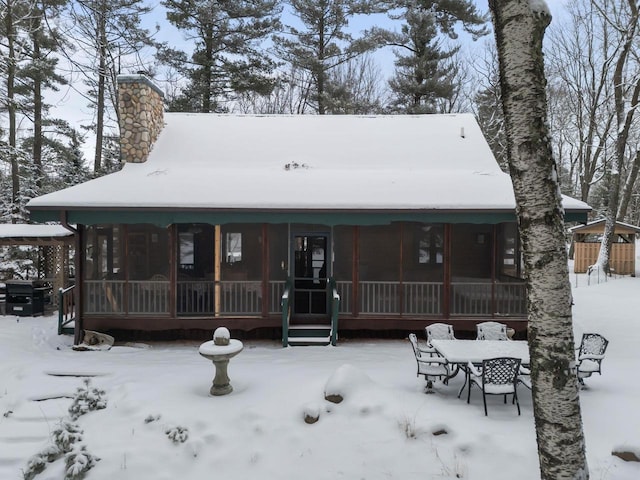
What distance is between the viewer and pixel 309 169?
42.2 feet

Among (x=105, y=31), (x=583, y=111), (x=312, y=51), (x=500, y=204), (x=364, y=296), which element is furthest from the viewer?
(x=583, y=111)

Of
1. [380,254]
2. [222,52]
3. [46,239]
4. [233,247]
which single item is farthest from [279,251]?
[222,52]

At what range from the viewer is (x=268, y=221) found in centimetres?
A: 1023

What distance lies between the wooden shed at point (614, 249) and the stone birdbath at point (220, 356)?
21.5 meters

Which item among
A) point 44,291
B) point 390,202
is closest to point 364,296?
point 390,202

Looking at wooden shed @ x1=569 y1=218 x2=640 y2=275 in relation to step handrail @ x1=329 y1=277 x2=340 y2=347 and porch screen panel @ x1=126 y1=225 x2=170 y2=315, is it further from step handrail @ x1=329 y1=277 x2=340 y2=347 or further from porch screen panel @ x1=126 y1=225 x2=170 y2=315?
porch screen panel @ x1=126 y1=225 x2=170 y2=315

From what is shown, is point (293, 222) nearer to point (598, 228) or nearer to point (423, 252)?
point (423, 252)

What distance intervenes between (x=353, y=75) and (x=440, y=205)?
23962 millimetres

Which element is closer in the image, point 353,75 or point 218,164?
point 218,164

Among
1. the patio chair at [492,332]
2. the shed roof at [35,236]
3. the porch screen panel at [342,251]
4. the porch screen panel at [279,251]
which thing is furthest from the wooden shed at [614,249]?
the shed roof at [35,236]

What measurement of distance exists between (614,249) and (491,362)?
Result: 19790 mm

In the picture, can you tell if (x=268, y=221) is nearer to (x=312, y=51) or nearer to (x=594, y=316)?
(x=594, y=316)

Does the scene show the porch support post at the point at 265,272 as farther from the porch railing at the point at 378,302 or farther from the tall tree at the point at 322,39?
the tall tree at the point at 322,39

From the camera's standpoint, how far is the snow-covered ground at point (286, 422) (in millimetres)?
5750
